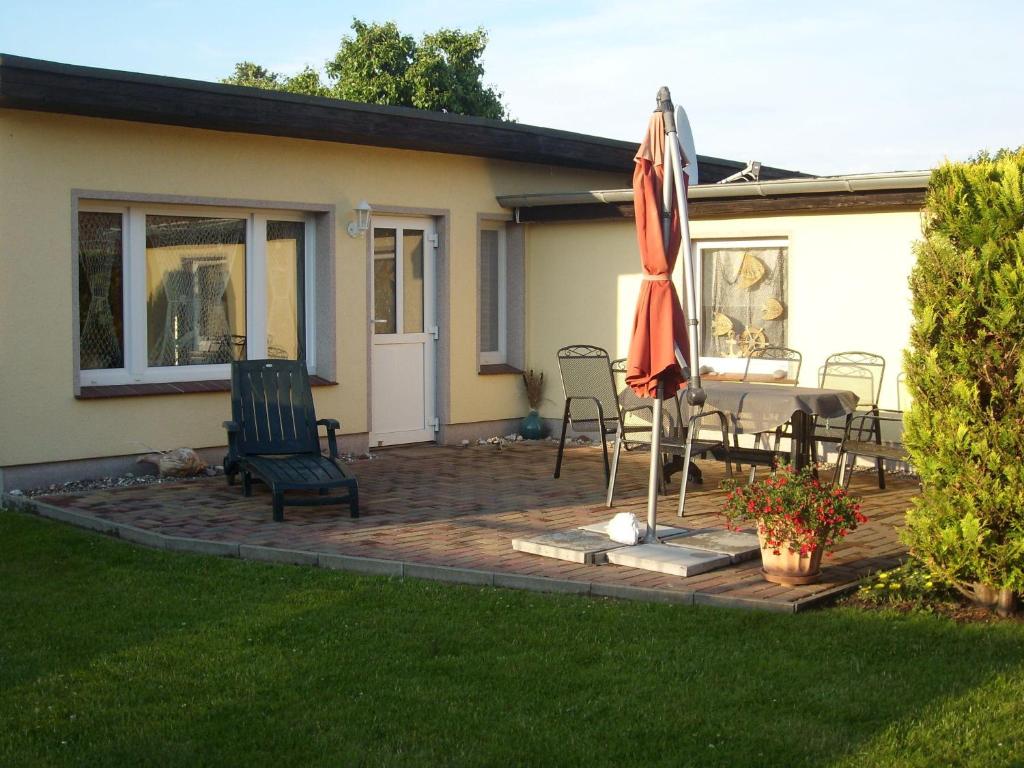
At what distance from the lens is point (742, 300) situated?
11.8 m

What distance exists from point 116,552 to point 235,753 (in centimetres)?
346

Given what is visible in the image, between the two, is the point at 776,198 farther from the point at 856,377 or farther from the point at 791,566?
the point at 791,566

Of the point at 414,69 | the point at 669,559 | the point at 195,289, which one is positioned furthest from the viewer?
the point at 414,69

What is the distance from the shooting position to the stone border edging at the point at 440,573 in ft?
20.2

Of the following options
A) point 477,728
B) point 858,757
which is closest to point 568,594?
point 477,728

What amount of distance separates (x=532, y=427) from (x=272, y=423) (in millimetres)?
4068

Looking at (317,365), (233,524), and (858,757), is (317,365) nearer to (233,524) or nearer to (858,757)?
(233,524)

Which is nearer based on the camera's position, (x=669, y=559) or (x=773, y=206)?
(x=669, y=559)

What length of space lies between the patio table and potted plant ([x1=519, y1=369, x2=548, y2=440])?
3.98 m

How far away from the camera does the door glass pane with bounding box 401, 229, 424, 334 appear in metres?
12.5

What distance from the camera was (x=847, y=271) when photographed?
10.9m

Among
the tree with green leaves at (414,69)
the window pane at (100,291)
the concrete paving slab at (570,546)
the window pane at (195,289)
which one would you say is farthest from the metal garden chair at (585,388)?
the tree with green leaves at (414,69)

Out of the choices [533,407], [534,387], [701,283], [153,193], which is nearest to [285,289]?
[153,193]

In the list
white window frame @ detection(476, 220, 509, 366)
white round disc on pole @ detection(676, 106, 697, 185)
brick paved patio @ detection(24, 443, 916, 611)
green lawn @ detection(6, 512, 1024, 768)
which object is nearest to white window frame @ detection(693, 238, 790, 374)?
brick paved patio @ detection(24, 443, 916, 611)
